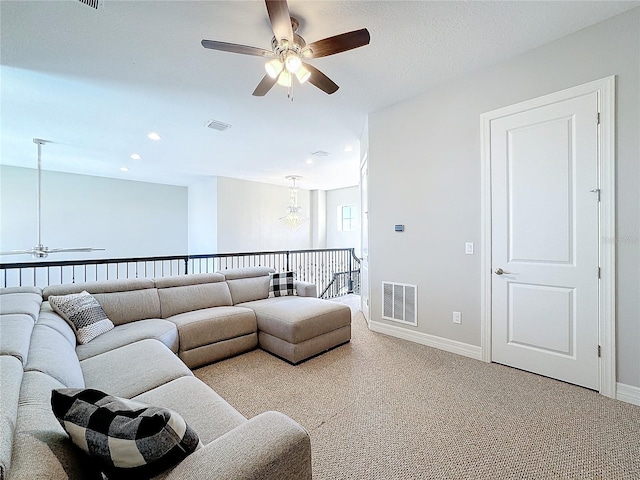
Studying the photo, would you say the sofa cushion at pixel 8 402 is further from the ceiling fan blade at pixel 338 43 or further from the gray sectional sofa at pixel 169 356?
the ceiling fan blade at pixel 338 43

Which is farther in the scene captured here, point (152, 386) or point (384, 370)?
point (384, 370)

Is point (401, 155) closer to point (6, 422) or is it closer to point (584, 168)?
point (584, 168)

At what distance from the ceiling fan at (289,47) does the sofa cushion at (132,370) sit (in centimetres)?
210

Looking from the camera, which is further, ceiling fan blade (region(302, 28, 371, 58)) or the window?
the window

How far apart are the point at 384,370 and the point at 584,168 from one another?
237 cm

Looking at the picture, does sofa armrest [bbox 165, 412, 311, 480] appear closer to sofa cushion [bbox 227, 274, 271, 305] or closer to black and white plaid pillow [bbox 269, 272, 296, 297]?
sofa cushion [bbox 227, 274, 271, 305]

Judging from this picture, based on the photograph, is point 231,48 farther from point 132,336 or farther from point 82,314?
point 82,314

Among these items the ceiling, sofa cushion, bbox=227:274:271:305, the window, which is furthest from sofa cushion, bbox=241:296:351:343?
the window

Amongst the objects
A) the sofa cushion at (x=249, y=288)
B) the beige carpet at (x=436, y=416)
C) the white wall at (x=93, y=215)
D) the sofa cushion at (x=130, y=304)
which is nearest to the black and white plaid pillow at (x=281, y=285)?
the sofa cushion at (x=249, y=288)

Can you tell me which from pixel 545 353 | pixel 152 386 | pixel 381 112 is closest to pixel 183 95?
pixel 381 112

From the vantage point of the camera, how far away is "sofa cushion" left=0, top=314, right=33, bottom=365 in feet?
4.53

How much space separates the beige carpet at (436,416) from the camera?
1543mm

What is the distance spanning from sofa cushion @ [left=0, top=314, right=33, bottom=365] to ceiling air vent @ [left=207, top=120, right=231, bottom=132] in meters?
2.96

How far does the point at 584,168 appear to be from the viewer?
228 centimetres
